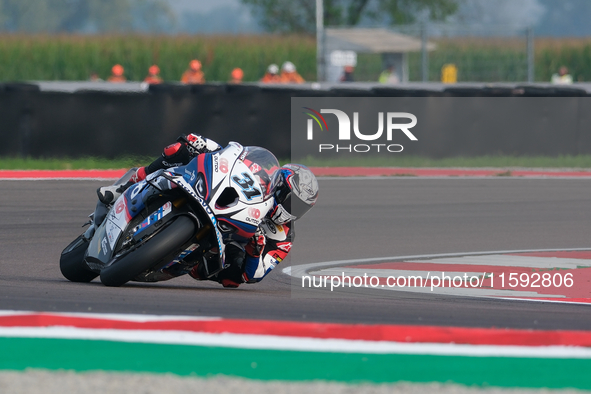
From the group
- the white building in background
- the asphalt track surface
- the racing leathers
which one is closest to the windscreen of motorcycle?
the racing leathers

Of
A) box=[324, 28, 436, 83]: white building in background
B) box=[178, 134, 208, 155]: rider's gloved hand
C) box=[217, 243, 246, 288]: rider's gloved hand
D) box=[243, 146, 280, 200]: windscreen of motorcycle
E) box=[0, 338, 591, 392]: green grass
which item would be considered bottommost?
box=[217, 243, 246, 288]: rider's gloved hand

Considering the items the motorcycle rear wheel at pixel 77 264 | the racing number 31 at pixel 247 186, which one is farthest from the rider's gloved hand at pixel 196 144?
the motorcycle rear wheel at pixel 77 264

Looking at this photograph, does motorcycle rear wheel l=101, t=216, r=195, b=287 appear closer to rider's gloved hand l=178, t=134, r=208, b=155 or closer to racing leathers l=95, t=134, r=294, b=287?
racing leathers l=95, t=134, r=294, b=287

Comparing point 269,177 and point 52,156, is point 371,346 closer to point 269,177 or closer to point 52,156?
point 269,177

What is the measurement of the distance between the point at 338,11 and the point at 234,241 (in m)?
41.4

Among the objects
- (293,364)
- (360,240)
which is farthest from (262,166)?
(360,240)

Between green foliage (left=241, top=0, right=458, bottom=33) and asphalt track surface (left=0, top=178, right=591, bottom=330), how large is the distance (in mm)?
33296

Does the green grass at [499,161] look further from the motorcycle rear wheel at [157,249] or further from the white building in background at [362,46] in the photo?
the motorcycle rear wheel at [157,249]

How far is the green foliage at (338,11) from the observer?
46.3 m

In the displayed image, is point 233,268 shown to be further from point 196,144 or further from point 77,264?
point 77,264

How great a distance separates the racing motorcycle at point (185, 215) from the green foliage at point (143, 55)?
24646mm

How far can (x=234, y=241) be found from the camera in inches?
237

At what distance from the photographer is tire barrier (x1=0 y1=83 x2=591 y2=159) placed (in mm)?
14352

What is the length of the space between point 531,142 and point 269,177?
10.7 meters
